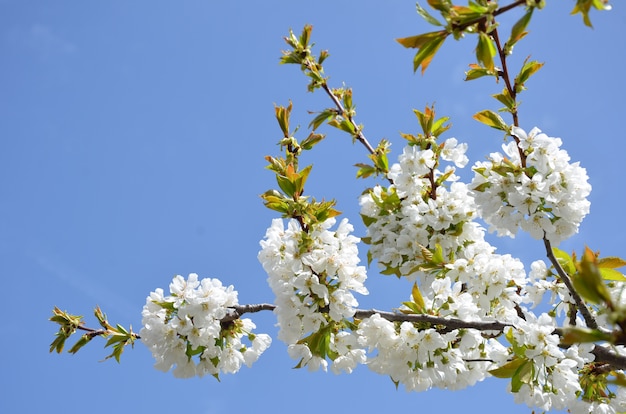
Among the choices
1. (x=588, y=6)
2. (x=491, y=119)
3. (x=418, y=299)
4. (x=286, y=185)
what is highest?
(x=491, y=119)

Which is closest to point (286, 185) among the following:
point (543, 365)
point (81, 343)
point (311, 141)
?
point (311, 141)

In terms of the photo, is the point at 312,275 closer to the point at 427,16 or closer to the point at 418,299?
the point at 418,299

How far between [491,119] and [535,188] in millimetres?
403

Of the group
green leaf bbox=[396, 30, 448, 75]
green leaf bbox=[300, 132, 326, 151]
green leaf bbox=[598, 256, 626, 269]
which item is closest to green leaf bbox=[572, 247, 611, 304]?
green leaf bbox=[396, 30, 448, 75]

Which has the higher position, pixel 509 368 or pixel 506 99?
pixel 506 99

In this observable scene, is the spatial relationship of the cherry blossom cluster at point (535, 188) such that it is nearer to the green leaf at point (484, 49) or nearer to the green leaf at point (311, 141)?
the green leaf at point (484, 49)

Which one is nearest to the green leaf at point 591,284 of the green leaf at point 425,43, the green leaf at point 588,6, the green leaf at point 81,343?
the green leaf at point 588,6

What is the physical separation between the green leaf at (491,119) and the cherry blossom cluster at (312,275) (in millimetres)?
841

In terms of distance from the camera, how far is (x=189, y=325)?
282cm

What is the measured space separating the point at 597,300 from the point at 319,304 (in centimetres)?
175

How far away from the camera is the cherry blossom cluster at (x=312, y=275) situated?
2.54 metres

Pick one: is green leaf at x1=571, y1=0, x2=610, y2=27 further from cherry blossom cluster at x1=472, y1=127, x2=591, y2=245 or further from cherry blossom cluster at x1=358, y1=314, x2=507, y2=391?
cherry blossom cluster at x1=358, y1=314, x2=507, y2=391

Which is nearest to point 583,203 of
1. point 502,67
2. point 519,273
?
point 519,273

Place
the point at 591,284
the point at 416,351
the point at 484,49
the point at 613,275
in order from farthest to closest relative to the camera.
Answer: the point at 613,275
the point at 416,351
the point at 484,49
the point at 591,284
